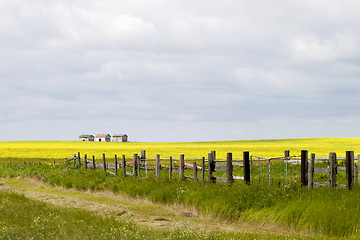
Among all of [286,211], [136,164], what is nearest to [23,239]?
[286,211]

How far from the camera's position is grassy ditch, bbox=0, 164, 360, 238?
13.4 metres

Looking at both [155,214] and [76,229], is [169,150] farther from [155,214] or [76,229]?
[76,229]

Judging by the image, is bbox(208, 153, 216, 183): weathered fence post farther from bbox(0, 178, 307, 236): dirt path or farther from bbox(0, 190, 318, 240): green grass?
bbox(0, 190, 318, 240): green grass

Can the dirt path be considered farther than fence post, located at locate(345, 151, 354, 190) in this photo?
No

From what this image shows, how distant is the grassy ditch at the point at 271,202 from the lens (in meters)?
13.4

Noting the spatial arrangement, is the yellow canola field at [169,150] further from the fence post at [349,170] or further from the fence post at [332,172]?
the fence post at [349,170]

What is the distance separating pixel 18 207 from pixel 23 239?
6036 mm

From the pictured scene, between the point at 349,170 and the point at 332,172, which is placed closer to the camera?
the point at 349,170

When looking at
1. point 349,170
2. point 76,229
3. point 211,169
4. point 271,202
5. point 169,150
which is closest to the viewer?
point 76,229

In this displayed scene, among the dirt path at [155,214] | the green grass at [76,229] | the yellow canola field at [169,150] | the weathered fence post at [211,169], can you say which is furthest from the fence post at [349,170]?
the yellow canola field at [169,150]

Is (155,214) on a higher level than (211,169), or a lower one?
lower

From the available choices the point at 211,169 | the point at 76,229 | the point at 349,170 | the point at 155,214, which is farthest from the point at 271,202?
the point at 76,229

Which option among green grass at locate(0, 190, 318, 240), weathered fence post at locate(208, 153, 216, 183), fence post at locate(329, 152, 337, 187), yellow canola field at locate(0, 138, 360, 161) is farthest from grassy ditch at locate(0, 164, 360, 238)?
yellow canola field at locate(0, 138, 360, 161)

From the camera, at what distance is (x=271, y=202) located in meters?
15.9
